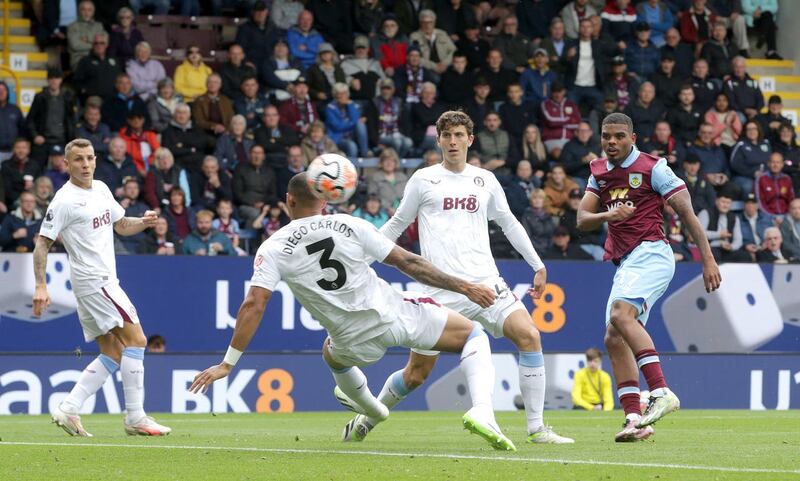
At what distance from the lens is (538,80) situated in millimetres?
23922

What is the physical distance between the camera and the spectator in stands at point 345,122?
73.0 feet

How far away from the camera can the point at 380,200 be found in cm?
2095

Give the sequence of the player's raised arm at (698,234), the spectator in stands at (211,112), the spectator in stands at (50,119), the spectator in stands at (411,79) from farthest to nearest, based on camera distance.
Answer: the spectator in stands at (411,79), the spectator in stands at (211,112), the spectator in stands at (50,119), the player's raised arm at (698,234)

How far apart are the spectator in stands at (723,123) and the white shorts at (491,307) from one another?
1491 cm

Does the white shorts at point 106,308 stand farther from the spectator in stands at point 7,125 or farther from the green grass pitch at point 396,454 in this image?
the spectator in stands at point 7,125

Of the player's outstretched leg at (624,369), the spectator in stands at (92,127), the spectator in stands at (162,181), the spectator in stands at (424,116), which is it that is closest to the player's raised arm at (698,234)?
the player's outstretched leg at (624,369)

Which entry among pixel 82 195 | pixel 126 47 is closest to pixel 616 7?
pixel 126 47

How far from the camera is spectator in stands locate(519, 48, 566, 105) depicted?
23922 millimetres

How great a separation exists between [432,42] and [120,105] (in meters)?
5.71

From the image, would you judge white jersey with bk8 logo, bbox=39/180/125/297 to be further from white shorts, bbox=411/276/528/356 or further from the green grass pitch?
white shorts, bbox=411/276/528/356

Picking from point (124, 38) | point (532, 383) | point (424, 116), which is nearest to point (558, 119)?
point (424, 116)

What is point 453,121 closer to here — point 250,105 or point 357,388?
point 357,388

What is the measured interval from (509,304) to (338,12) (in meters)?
14.4

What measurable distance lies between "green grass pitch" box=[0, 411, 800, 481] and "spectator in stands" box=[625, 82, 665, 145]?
10948 mm
